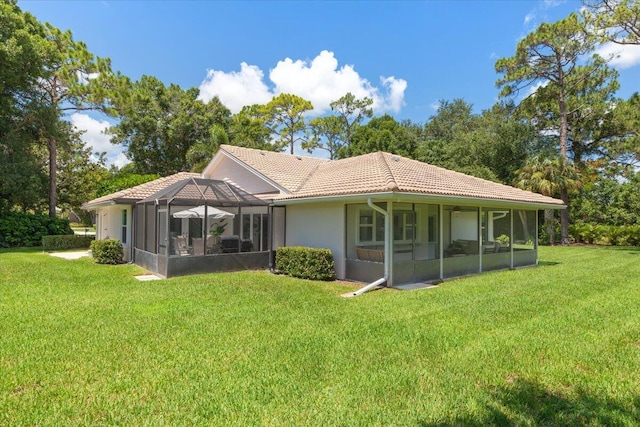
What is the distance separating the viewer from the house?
10930 mm

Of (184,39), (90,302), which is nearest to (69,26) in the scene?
(184,39)

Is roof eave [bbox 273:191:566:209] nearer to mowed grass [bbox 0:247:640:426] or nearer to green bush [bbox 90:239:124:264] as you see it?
mowed grass [bbox 0:247:640:426]

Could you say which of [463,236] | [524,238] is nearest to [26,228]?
[463,236]

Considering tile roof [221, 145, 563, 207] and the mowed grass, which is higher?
tile roof [221, 145, 563, 207]

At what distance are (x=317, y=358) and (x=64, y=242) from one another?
21.8 meters

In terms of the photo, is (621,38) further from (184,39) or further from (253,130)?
(253,130)

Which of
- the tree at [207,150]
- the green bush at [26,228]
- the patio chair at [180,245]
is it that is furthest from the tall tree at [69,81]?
the patio chair at [180,245]

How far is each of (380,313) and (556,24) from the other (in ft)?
90.5

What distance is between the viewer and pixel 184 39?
1827 cm

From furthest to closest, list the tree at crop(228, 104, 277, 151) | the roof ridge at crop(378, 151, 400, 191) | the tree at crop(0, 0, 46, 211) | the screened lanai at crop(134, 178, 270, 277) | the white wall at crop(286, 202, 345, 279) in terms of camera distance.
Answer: the tree at crop(228, 104, 277, 151) < the tree at crop(0, 0, 46, 211) < the screened lanai at crop(134, 178, 270, 277) < the white wall at crop(286, 202, 345, 279) < the roof ridge at crop(378, 151, 400, 191)

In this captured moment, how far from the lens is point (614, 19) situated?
62.3 feet

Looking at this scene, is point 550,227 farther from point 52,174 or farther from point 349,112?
point 52,174

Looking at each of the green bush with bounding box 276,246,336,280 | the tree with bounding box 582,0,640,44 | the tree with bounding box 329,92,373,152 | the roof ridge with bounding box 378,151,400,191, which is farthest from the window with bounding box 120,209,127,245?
the tree with bounding box 329,92,373,152

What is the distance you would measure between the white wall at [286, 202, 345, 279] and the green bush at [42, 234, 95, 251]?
595 inches
